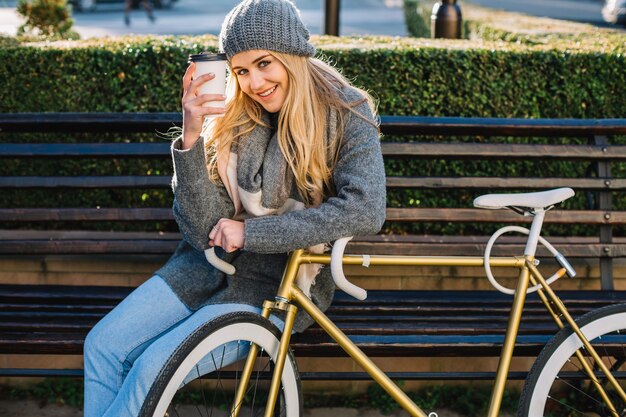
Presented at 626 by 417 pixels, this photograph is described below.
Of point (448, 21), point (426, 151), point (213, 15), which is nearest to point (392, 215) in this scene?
point (426, 151)

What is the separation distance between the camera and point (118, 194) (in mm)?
4691

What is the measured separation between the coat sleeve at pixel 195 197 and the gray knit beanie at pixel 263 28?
1.07ft

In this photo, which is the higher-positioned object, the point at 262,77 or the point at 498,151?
the point at 262,77

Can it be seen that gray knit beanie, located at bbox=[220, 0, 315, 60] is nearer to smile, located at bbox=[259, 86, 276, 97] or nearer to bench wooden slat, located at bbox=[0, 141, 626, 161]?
smile, located at bbox=[259, 86, 276, 97]

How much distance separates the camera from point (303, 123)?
9.04 ft

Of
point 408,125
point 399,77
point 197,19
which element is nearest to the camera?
point 408,125

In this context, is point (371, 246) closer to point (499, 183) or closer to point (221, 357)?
point (499, 183)

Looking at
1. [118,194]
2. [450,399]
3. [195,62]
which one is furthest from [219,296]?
[118,194]

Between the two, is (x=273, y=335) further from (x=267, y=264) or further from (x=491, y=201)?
(x=491, y=201)

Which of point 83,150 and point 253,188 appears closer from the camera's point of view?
point 253,188

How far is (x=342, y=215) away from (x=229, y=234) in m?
0.35

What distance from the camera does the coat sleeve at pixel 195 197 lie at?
266 centimetres

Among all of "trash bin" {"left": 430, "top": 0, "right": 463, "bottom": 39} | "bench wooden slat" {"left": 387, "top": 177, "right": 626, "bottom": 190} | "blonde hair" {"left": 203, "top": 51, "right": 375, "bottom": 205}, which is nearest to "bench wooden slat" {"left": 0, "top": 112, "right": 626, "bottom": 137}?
"bench wooden slat" {"left": 387, "top": 177, "right": 626, "bottom": 190}

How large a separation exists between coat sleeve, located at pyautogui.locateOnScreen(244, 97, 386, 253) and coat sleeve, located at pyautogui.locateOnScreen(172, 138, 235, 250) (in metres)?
0.18
